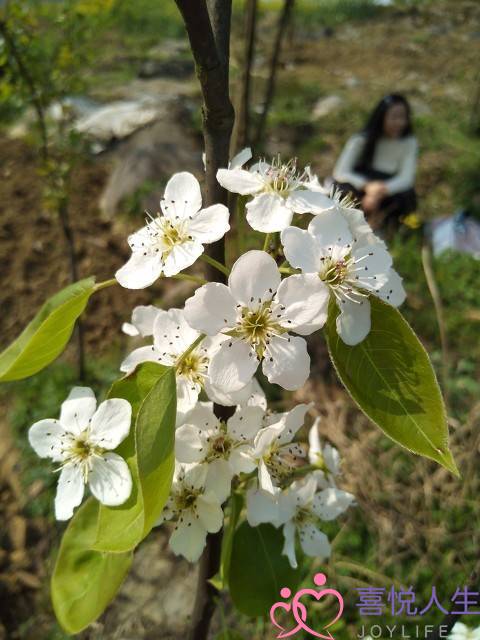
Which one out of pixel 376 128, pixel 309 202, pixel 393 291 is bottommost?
pixel 376 128

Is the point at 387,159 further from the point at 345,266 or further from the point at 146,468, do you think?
the point at 146,468

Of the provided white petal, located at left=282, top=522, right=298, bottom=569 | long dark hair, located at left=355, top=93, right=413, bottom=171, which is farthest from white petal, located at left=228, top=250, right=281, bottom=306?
long dark hair, located at left=355, top=93, right=413, bottom=171

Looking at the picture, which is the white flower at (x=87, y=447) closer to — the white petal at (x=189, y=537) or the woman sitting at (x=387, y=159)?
the white petal at (x=189, y=537)

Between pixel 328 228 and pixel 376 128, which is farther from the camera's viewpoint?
pixel 376 128

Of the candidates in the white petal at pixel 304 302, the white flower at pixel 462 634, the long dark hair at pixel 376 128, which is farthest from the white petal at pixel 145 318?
the long dark hair at pixel 376 128

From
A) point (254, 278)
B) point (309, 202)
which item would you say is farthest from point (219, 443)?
point (309, 202)

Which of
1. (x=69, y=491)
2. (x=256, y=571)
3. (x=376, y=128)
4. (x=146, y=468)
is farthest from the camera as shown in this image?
(x=376, y=128)
